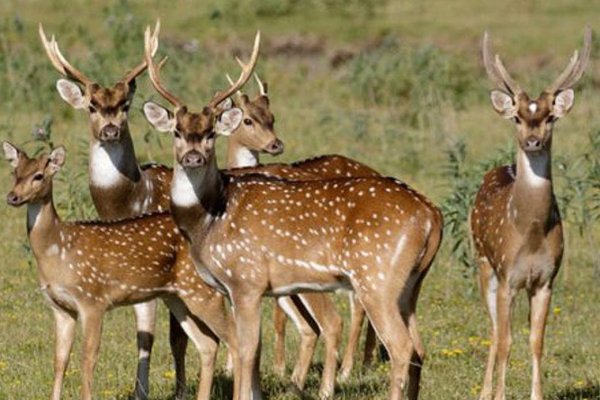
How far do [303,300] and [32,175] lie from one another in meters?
2.10

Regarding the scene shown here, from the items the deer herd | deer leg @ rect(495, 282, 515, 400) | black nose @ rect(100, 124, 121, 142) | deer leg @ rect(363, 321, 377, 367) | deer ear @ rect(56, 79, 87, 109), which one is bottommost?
deer leg @ rect(363, 321, 377, 367)

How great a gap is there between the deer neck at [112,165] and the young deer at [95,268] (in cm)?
63

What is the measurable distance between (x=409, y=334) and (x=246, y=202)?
1204 mm

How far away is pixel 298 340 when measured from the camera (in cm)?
1138

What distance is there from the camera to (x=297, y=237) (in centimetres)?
866

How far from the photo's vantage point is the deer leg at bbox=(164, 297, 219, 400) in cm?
918

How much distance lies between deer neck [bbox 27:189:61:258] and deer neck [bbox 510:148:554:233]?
2.78m

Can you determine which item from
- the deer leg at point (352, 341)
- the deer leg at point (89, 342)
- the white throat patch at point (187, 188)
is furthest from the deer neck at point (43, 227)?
the deer leg at point (352, 341)

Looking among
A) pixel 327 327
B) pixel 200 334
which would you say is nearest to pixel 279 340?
pixel 327 327

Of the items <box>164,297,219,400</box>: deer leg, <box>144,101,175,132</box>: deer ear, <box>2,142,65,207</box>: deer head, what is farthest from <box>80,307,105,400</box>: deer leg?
<box>144,101,175,132</box>: deer ear

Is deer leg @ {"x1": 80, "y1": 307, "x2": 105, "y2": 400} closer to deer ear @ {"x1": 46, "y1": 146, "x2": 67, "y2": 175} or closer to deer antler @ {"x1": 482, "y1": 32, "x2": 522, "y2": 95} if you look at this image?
deer ear @ {"x1": 46, "y1": 146, "x2": 67, "y2": 175}

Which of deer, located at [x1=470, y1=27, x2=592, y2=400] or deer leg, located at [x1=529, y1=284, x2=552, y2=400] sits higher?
deer, located at [x1=470, y1=27, x2=592, y2=400]

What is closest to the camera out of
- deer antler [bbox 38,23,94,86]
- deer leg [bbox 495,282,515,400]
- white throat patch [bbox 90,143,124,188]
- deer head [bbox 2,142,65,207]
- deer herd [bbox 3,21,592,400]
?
deer herd [bbox 3,21,592,400]

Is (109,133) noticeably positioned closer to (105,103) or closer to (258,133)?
(105,103)
